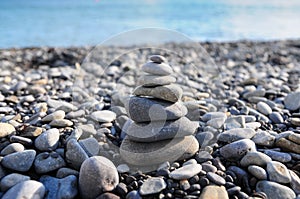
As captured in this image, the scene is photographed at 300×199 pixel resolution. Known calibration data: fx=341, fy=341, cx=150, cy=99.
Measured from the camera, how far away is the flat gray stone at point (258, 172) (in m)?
1.89

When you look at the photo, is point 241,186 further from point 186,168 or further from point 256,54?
point 256,54

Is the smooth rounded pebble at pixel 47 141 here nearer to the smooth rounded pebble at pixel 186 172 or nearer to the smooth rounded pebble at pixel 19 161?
the smooth rounded pebble at pixel 19 161

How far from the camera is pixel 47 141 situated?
2125 mm

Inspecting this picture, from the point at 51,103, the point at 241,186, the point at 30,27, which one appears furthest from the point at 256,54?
the point at 30,27

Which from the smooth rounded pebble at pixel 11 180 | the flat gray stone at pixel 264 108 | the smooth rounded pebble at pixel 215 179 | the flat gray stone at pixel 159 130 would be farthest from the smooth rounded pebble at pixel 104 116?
the flat gray stone at pixel 264 108

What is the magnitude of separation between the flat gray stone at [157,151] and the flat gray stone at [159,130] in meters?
0.04

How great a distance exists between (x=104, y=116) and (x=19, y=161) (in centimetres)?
81

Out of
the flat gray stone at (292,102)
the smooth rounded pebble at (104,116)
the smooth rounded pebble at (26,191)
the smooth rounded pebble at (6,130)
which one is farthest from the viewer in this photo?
the flat gray stone at (292,102)

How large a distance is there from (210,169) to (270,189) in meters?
0.33

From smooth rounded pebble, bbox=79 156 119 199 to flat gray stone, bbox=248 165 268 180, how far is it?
→ 76cm

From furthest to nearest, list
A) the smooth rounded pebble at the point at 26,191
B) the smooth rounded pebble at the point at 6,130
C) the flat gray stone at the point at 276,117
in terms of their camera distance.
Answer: the flat gray stone at the point at 276,117, the smooth rounded pebble at the point at 6,130, the smooth rounded pebble at the point at 26,191

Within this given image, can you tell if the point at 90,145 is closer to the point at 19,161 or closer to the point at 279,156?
the point at 19,161

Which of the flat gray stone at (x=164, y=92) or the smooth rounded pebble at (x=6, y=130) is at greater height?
the flat gray stone at (x=164, y=92)

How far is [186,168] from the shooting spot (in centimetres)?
190
